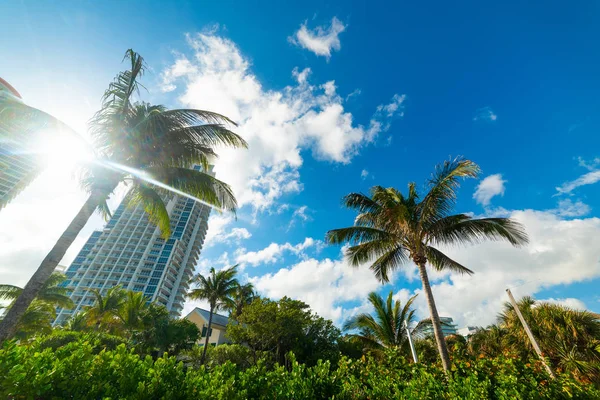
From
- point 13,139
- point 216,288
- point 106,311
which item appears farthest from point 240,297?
point 13,139

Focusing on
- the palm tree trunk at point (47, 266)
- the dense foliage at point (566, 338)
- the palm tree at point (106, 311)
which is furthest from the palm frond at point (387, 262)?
the palm tree at point (106, 311)

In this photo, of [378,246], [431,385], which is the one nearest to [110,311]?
[378,246]

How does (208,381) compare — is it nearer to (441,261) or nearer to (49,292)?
(441,261)

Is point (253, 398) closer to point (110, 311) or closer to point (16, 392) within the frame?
point (16, 392)

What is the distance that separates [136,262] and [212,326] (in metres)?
59.6

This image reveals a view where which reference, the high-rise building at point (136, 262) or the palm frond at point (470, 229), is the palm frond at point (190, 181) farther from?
the high-rise building at point (136, 262)

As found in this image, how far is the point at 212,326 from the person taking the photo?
103 feet

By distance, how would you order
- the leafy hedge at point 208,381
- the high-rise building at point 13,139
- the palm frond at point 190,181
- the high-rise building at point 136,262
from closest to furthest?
the leafy hedge at point 208,381 < the high-rise building at point 13,139 < the palm frond at point 190,181 < the high-rise building at point 136,262

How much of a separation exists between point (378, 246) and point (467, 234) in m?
3.52

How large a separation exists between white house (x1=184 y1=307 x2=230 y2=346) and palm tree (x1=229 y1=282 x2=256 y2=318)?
727cm

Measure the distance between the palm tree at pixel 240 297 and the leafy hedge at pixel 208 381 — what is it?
19693 mm

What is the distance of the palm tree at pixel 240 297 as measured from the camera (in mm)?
23578

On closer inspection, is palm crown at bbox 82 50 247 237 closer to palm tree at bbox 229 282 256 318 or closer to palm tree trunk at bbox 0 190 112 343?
palm tree trunk at bbox 0 190 112 343

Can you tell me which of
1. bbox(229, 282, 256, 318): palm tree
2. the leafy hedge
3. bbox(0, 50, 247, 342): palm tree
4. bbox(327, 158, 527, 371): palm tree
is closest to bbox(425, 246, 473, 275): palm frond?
bbox(327, 158, 527, 371): palm tree
